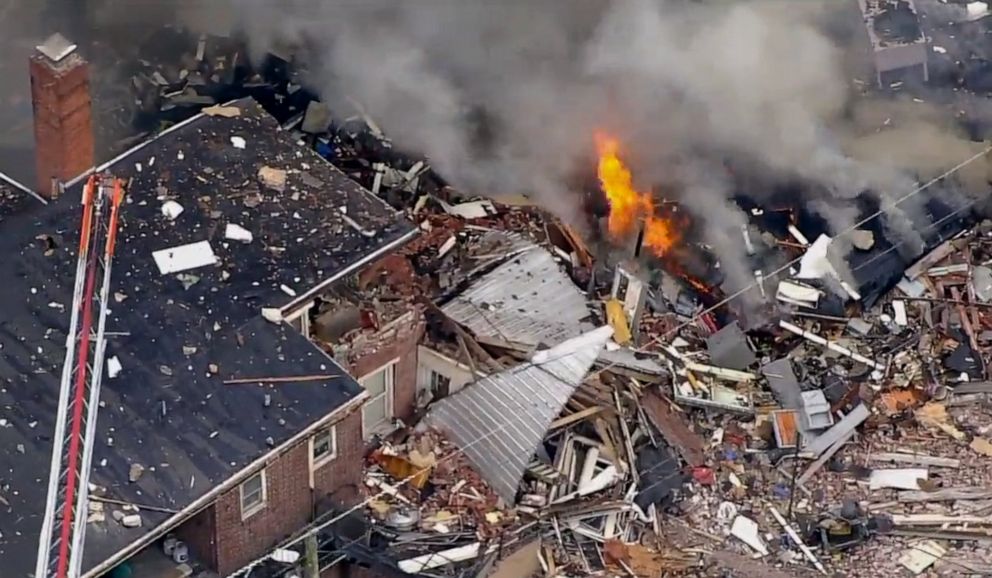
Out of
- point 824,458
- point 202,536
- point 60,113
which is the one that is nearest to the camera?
point 202,536

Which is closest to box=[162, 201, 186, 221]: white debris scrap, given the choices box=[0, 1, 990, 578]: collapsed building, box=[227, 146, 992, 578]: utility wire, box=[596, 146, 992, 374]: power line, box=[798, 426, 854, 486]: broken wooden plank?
box=[0, 1, 990, 578]: collapsed building

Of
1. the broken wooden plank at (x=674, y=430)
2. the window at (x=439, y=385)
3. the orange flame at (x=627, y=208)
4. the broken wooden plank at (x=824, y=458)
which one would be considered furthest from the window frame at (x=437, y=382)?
the broken wooden plank at (x=824, y=458)

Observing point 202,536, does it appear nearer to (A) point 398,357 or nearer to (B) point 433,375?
(A) point 398,357

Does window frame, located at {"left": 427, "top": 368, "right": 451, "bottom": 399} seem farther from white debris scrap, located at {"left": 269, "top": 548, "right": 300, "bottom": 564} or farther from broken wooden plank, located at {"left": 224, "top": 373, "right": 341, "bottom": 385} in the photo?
white debris scrap, located at {"left": 269, "top": 548, "right": 300, "bottom": 564}

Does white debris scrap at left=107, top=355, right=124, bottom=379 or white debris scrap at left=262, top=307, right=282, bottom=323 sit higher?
white debris scrap at left=262, top=307, right=282, bottom=323

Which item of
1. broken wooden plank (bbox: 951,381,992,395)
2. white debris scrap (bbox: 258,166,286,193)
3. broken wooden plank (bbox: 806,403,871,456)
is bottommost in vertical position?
broken wooden plank (bbox: 806,403,871,456)

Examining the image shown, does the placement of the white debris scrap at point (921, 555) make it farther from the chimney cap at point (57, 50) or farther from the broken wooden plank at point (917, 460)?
the chimney cap at point (57, 50)

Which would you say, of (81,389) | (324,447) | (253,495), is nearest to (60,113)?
(81,389)
